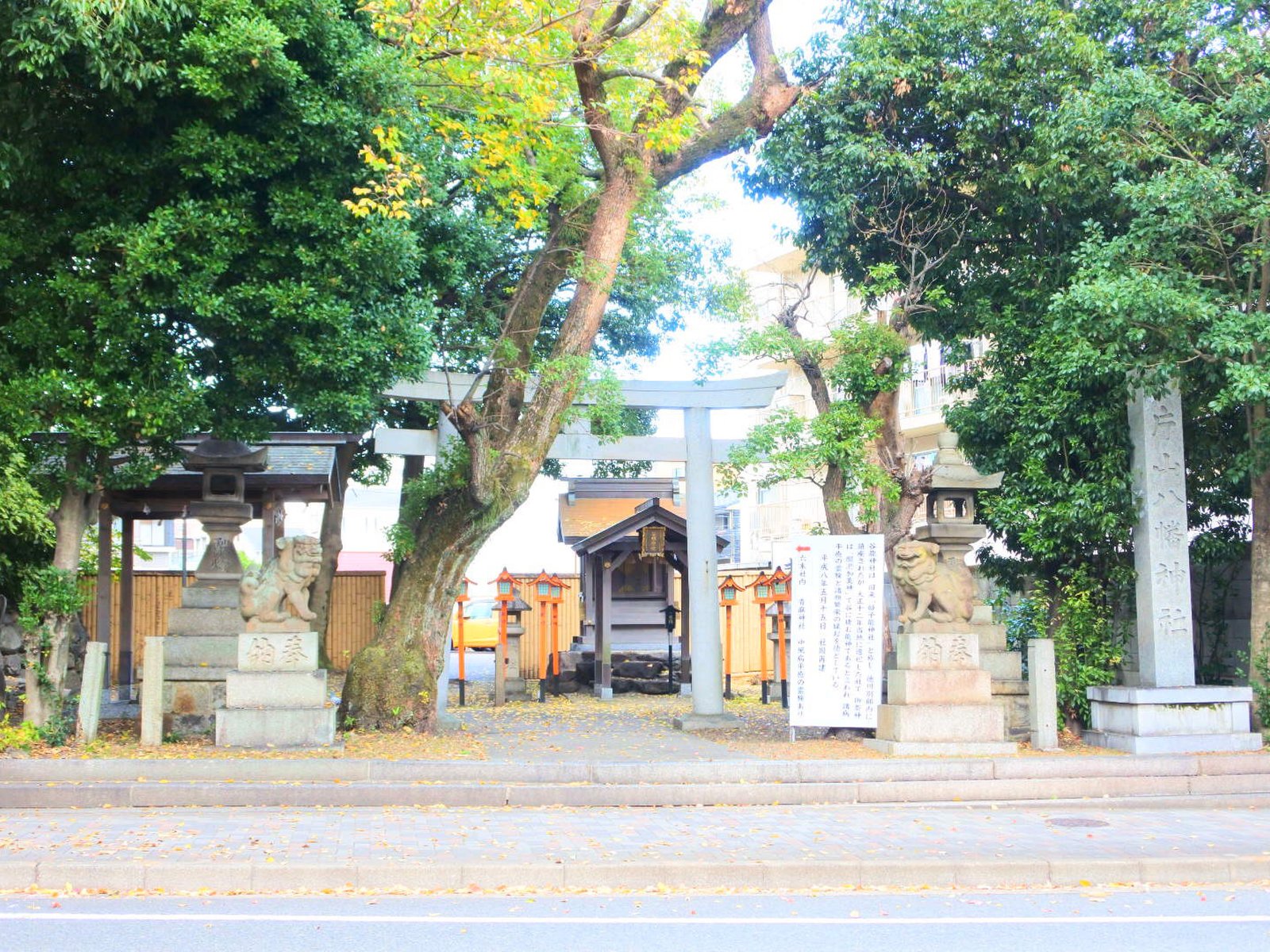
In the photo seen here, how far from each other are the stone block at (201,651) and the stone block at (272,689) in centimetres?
128

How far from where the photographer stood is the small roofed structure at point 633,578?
21469 mm

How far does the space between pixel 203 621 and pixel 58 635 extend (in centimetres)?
168

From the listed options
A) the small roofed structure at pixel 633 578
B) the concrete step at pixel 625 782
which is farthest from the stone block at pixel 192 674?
the small roofed structure at pixel 633 578

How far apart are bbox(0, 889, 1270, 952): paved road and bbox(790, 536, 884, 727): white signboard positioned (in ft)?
19.6

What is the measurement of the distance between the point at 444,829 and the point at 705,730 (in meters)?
6.52

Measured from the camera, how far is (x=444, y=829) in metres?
9.59

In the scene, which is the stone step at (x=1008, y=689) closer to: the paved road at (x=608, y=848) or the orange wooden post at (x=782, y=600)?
the paved road at (x=608, y=848)

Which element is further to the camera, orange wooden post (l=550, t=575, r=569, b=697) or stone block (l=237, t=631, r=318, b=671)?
orange wooden post (l=550, t=575, r=569, b=697)

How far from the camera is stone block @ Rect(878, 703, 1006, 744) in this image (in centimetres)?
1323


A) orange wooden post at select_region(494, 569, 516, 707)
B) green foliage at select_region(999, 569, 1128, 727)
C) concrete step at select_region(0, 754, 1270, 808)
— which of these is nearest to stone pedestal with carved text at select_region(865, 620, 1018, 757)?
concrete step at select_region(0, 754, 1270, 808)

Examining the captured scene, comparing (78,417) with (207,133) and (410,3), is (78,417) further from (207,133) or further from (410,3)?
(410,3)

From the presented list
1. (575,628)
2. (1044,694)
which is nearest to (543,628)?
(575,628)

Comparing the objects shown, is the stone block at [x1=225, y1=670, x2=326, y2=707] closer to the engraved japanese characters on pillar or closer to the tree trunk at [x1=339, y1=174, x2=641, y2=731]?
the tree trunk at [x1=339, y1=174, x2=641, y2=731]

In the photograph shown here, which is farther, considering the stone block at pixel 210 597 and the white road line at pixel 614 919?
the stone block at pixel 210 597
